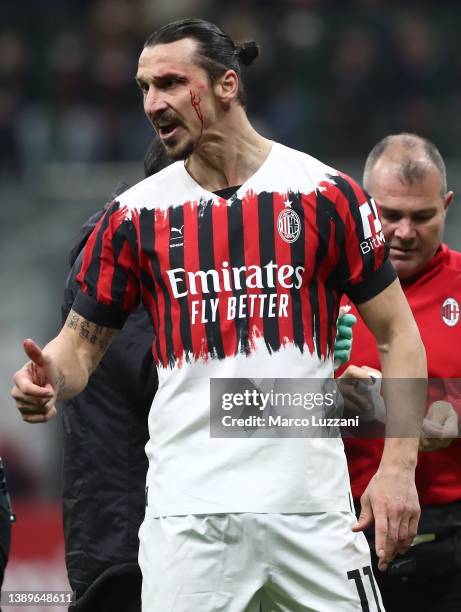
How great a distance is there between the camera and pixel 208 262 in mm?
3213

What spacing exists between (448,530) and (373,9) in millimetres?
8835

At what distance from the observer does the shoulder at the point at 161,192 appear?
3320 mm

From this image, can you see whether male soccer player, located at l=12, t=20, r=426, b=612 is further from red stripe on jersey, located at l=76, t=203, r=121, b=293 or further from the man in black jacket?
the man in black jacket

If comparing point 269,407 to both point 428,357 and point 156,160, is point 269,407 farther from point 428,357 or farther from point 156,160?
point 156,160

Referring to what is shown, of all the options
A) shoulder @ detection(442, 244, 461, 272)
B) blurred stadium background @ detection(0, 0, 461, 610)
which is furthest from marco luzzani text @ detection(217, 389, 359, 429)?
blurred stadium background @ detection(0, 0, 461, 610)

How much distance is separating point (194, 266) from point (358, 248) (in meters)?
0.42

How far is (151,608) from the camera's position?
3135 millimetres

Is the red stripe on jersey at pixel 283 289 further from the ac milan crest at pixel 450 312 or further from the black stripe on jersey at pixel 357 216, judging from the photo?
the ac milan crest at pixel 450 312

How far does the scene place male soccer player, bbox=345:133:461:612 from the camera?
3959 mm

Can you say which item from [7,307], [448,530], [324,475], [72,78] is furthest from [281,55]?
[324,475]

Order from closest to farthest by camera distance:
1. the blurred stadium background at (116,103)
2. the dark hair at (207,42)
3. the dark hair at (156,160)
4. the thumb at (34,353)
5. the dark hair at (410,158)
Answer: the thumb at (34,353) < the dark hair at (207,42) < the dark hair at (156,160) < the dark hair at (410,158) < the blurred stadium background at (116,103)

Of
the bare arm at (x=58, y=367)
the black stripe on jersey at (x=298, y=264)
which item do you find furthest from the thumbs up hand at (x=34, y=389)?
the black stripe on jersey at (x=298, y=264)

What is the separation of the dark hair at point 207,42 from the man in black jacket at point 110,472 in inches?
25.5

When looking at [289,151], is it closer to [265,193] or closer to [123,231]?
[265,193]
